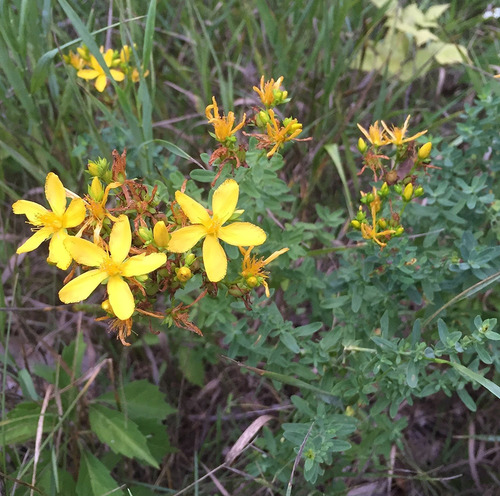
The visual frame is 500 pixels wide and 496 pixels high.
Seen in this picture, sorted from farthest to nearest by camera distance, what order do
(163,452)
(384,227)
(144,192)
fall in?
1. (163,452)
2. (384,227)
3. (144,192)

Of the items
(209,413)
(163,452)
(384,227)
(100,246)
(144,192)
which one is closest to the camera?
(100,246)

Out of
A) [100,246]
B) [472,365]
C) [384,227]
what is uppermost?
[100,246]

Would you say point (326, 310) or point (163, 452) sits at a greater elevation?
point (326, 310)

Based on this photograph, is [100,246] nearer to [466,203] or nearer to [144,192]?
[144,192]

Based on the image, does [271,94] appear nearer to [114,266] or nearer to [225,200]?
[225,200]

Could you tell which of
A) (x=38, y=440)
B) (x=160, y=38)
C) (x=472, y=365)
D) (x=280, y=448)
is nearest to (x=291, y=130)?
(x=472, y=365)
